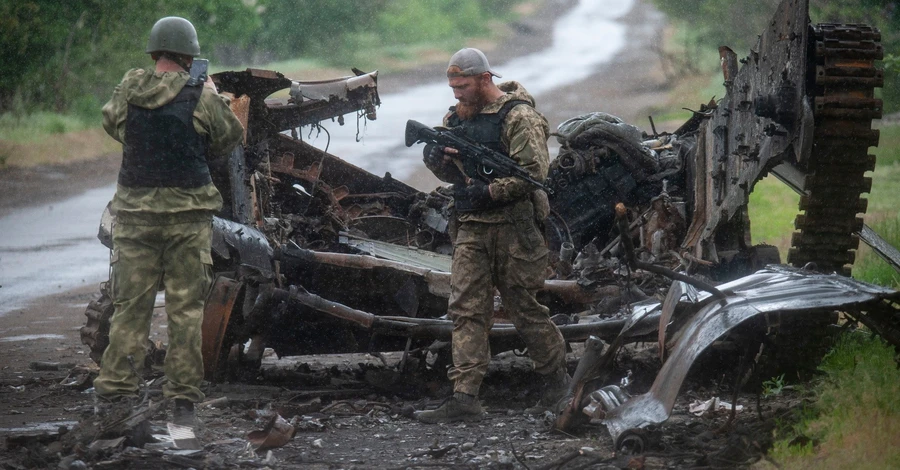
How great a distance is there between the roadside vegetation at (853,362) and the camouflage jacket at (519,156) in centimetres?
185

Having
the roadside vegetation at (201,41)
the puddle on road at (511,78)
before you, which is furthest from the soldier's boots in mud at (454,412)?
the roadside vegetation at (201,41)

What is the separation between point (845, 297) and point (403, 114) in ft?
71.2

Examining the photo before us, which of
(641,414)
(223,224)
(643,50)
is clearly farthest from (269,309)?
(643,50)

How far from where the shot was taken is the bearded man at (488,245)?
632cm

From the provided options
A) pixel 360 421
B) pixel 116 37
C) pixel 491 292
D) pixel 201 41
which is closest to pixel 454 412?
pixel 360 421

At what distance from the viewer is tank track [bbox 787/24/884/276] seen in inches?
240

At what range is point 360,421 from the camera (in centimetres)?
634

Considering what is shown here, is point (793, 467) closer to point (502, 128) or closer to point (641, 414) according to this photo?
point (641, 414)

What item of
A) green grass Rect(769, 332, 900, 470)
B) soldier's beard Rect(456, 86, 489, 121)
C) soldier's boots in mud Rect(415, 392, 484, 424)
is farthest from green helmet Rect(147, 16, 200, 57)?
green grass Rect(769, 332, 900, 470)

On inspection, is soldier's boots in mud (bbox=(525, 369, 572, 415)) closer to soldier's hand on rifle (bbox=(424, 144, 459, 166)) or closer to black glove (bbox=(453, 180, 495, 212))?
black glove (bbox=(453, 180, 495, 212))

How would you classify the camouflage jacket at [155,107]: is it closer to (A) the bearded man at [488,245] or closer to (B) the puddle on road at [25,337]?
(A) the bearded man at [488,245]

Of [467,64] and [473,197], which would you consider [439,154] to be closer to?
[473,197]

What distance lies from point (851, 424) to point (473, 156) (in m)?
2.56

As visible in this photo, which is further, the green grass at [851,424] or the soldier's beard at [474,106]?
the soldier's beard at [474,106]
